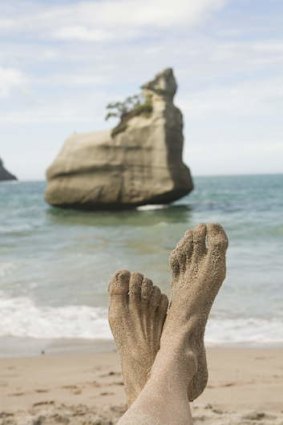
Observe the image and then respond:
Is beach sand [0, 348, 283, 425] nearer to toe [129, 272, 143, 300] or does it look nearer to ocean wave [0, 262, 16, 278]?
toe [129, 272, 143, 300]

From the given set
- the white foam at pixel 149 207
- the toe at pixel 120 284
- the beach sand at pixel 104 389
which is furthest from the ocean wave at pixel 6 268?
the white foam at pixel 149 207

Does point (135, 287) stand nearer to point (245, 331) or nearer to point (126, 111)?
point (245, 331)

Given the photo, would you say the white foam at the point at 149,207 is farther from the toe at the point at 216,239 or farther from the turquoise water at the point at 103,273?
the toe at the point at 216,239

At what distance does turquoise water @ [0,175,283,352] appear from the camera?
5855mm

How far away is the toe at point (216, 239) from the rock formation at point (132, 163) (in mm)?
18047

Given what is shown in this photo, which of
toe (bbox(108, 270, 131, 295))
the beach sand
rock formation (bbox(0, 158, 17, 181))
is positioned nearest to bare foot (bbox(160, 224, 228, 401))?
toe (bbox(108, 270, 131, 295))

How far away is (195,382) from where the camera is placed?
2.96 m

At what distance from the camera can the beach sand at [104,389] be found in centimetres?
356

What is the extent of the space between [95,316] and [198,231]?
3058 millimetres

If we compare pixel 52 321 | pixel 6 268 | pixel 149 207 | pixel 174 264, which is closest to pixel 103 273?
pixel 6 268

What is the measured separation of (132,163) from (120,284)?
18.8m

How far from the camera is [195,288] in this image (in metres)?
3.26

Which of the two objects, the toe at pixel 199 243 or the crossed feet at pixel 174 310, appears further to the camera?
the toe at pixel 199 243

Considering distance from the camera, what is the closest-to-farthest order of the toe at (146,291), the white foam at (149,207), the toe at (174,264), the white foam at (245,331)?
the toe at (146,291)
the toe at (174,264)
the white foam at (245,331)
the white foam at (149,207)
